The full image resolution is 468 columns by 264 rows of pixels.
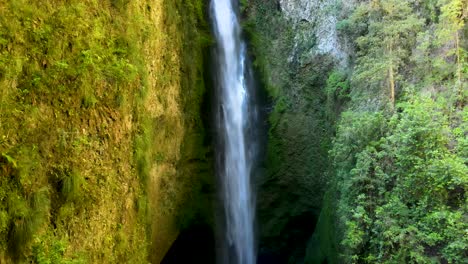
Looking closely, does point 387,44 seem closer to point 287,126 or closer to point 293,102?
point 293,102

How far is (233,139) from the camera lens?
13.6 meters

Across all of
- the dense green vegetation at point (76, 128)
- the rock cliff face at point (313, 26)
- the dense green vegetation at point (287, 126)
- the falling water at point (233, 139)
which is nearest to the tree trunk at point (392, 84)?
the rock cliff face at point (313, 26)

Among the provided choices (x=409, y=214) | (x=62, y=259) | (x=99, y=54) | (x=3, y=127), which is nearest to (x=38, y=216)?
(x=62, y=259)

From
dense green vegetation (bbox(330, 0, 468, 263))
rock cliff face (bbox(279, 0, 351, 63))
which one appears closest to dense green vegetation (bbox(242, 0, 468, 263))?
dense green vegetation (bbox(330, 0, 468, 263))

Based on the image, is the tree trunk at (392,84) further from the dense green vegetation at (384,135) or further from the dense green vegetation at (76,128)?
the dense green vegetation at (76,128)

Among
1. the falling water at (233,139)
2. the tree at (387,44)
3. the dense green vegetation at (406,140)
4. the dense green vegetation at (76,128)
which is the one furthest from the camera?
the falling water at (233,139)

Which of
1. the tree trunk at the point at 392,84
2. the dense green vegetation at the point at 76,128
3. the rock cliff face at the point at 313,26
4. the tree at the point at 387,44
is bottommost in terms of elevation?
the dense green vegetation at the point at 76,128

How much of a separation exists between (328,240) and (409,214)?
448cm

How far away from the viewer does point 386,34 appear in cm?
1043

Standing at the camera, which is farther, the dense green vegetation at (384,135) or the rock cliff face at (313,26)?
the rock cliff face at (313,26)

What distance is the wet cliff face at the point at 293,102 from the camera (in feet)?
47.1

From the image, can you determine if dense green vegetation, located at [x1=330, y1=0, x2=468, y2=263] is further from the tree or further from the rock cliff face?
the rock cliff face

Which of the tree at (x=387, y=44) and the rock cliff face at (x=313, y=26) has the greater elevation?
the rock cliff face at (x=313, y=26)

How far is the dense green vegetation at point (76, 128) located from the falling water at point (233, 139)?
402 centimetres
